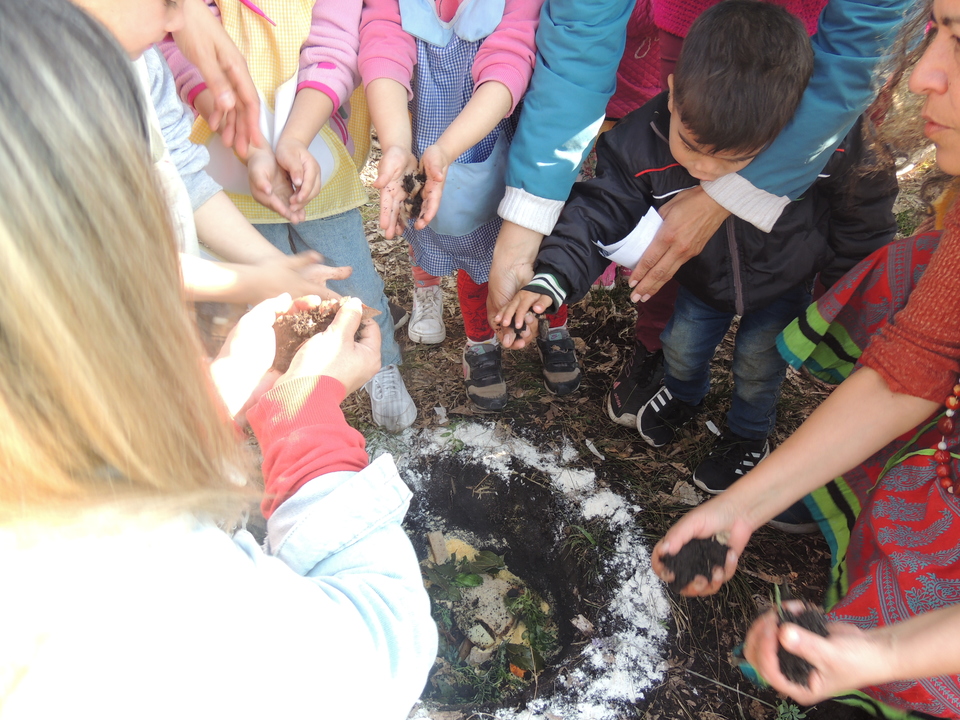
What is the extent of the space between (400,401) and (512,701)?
4.71 feet

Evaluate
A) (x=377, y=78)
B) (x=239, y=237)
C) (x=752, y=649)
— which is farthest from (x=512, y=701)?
(x=377, y=78)

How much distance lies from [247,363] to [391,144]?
1.14 m

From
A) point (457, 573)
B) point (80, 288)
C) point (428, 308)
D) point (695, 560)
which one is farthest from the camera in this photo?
point (428, 308)

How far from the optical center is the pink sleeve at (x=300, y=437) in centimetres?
120

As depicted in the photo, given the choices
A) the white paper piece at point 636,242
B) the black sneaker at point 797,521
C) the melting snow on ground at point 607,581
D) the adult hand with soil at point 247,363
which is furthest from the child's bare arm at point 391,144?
the black sneaker at point 797,521

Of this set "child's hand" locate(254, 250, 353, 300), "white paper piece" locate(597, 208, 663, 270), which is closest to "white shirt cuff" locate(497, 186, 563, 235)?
"white paper piece" locate(597, 208, 663, 270)

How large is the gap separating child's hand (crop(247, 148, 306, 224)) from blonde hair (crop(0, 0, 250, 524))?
1.38m

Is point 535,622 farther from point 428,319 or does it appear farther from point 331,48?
point 331,48

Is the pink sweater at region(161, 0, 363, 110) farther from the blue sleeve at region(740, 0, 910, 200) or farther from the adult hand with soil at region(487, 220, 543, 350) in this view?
the blue sleeve at region(740, 0, 910, 200)

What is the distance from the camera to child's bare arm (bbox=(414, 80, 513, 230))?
7.22ft

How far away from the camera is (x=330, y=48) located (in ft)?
7.66

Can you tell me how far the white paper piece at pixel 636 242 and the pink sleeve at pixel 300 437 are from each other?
142cm

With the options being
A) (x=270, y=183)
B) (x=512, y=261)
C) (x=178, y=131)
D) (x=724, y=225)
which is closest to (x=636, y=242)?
(x=724, y=225)

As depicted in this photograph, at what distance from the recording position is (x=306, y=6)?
2.20 metres
